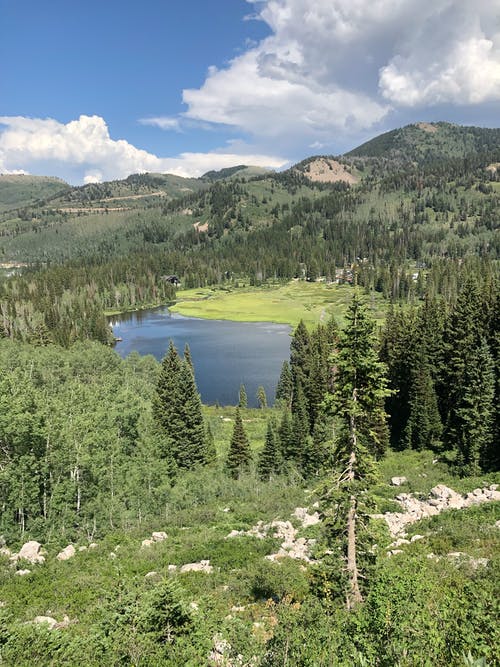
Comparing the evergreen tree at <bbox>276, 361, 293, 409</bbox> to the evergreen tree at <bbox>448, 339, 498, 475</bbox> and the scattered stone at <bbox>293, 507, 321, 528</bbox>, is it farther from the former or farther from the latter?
the scattered stone at <bbox>293, 507, 321, 528</bbox>

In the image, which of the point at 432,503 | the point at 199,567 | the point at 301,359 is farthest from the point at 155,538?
the point at 301,359

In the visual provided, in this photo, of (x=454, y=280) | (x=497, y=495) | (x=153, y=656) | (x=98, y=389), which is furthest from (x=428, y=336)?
(x=454, y=280)

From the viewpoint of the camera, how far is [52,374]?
77.5 m

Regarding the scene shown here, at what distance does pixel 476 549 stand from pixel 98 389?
56.9 meters

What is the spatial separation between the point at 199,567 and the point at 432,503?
62.0 feet

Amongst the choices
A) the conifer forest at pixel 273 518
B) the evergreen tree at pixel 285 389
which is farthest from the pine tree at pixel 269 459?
the evergreen tree at pixel 285 389

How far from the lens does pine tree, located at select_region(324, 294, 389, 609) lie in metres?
17.3

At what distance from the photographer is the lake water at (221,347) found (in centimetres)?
10556

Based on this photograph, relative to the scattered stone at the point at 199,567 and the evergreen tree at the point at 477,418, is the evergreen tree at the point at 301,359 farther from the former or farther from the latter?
the scattered stone at the point at 199,567

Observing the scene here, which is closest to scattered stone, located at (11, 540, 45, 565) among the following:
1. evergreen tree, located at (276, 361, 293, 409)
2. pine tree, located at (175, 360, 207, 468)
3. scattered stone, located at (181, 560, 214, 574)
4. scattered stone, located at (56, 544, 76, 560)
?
scattered stone, located at (56, 544, 76, 560)

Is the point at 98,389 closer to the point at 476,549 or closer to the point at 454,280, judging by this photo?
the point at 476,549

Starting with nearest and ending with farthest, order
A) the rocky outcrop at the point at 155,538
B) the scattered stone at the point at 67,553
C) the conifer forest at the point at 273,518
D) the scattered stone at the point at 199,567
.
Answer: the conifer forest at the point at 273,518
the scattered stone at the point at 199,567
the scattered stone at the point at 67,553
the rocky outcrop at the point at 155,538

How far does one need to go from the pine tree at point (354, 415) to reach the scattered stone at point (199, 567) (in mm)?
9895

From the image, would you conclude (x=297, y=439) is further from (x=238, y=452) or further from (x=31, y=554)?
(x=31, y=554)
